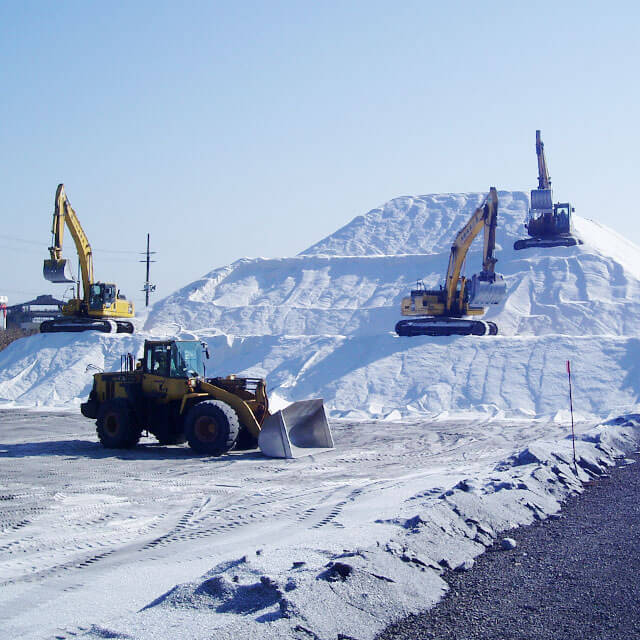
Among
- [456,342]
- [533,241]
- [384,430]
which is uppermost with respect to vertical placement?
[533,241]

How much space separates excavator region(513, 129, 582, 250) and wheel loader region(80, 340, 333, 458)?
2896 centimetres

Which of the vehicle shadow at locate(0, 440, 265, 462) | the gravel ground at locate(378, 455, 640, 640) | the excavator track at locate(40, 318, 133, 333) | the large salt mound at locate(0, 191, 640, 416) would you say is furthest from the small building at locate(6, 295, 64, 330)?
the gravel ground at locate(378, 455, 640, 640)

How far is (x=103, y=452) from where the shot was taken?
14734 millimetres

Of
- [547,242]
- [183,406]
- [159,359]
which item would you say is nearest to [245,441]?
[183,406]

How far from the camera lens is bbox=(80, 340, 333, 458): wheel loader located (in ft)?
47.2

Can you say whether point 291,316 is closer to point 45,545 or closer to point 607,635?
point 45,545

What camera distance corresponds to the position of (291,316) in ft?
130

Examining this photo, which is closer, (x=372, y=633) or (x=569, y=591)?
(x=372, y=633)

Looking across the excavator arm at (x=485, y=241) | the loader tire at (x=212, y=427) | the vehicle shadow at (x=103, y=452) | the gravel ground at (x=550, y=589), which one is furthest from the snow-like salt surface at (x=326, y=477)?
the excavator arm at (x=485, y=241)

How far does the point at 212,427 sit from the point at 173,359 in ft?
5.58

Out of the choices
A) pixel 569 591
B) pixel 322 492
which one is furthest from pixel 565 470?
pixel 569 591

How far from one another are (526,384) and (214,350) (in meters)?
12.3

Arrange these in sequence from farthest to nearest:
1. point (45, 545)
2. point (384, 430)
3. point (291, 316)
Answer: point (291, 316), point (384, 430), point (45, 545)

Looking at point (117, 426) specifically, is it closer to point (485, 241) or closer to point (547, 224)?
point (485, 241)
